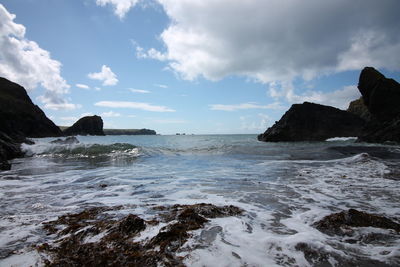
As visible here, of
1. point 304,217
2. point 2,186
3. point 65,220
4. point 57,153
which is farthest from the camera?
point 57,153

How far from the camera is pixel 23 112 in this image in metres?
85.4

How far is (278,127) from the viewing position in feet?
179

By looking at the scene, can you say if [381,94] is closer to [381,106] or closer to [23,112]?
[381,106]

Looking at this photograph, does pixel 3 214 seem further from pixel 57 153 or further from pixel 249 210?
pixel 57 153

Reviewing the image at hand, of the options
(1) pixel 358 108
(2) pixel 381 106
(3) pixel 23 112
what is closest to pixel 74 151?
(2) pixel 381 106

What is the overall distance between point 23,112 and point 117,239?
337 feet

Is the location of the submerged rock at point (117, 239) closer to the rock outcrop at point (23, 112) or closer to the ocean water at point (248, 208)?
the ocean water at point (248, 208)

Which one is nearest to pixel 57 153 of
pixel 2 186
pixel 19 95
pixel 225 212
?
pixel 2 186

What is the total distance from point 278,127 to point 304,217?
172ft

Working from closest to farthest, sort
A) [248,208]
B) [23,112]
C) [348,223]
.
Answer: [348,223]
[248,208]
[23,112]

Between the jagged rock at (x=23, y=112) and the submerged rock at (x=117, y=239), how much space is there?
8946 centimetres

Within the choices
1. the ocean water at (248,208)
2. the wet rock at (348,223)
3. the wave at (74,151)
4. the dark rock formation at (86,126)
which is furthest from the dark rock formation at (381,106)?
the dark rock formation at (86,126)

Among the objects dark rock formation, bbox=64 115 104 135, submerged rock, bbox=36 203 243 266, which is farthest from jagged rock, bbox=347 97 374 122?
dark rock formation, bbox=64 115 104 135

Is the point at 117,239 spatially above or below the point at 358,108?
below
